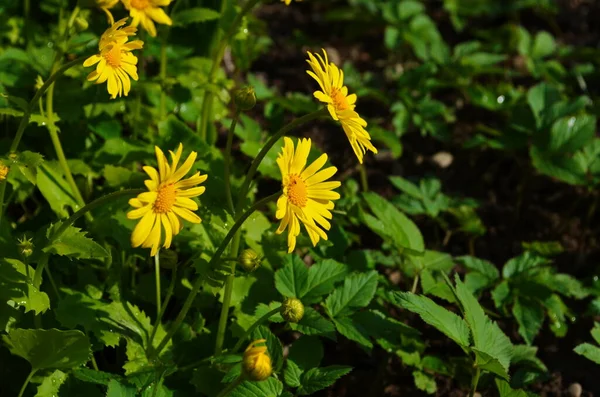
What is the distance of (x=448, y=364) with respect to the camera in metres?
2.48

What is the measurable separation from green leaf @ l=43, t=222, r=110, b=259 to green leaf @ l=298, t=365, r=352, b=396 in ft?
1.83

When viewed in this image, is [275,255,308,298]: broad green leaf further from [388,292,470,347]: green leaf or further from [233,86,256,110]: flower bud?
[233,86,256,110]: flower bud

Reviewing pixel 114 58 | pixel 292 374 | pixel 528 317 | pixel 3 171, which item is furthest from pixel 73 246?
pixel 528 317

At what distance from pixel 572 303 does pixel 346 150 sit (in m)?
1.09

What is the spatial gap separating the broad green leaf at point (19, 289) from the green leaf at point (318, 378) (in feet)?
2.06

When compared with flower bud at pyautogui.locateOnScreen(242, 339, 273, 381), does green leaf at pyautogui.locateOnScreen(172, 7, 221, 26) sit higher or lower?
higher

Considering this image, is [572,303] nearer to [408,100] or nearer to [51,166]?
[408,100]

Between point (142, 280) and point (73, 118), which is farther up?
point (73, 118)

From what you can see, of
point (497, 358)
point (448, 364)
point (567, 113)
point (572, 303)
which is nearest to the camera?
point (497, 358)

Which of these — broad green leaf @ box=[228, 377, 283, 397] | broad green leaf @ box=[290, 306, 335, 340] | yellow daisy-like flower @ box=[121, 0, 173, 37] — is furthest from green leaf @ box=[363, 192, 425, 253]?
yellow daisy-like flower @ box=[121, 0, 173, 37]

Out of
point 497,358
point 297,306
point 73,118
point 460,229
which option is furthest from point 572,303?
point 73,118

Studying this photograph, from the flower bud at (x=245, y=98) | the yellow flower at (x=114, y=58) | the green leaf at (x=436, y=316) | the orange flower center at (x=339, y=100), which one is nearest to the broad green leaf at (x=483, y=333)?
the green leaf at (x=436, y=316)

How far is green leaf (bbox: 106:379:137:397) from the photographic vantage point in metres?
1.81

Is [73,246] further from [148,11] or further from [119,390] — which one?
[148,11]
